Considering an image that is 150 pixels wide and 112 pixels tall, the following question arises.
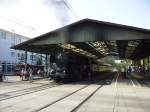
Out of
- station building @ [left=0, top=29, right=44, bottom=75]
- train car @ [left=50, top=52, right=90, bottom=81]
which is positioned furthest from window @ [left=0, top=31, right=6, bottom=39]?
train car @ [left=50, top=52, right=90, bottom=81]

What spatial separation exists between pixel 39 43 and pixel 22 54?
5150 cm

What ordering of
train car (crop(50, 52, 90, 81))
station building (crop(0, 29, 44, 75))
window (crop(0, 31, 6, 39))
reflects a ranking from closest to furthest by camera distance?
train car (crop(50, 52, 90, 81)) → window (crop(0, 31, 6, 39)) → station building (crop(0, 29, 44, 75))

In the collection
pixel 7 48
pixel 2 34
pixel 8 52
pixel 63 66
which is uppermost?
pixel 2 34

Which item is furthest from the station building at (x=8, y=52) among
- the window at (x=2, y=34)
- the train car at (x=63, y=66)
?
the train car at (x=63, y=66)

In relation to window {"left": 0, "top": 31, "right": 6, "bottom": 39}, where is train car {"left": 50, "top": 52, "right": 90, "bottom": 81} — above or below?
below

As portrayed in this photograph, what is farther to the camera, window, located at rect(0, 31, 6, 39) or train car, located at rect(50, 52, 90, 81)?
window, located at rect(0, 31, 6, 39)

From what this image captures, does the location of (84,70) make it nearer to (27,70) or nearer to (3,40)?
(27,70)

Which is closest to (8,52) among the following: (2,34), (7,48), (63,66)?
(7,48)

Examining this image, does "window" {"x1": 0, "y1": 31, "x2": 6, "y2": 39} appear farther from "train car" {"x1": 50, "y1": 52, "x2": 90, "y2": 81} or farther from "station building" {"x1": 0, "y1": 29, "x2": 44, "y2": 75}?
"train car" {"x1": 50, "y1": 52, "x2": 90, "y2": 81}

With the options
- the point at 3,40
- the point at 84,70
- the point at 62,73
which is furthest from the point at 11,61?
the point at 62,73

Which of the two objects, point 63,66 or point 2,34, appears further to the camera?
point 2,34

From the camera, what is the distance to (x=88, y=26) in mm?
34156

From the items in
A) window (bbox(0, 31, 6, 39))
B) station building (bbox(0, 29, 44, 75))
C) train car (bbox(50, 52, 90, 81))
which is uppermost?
window (bbox(0, 31, 6, 39))

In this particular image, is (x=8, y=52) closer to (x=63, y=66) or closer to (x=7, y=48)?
(x=7, y=48)
